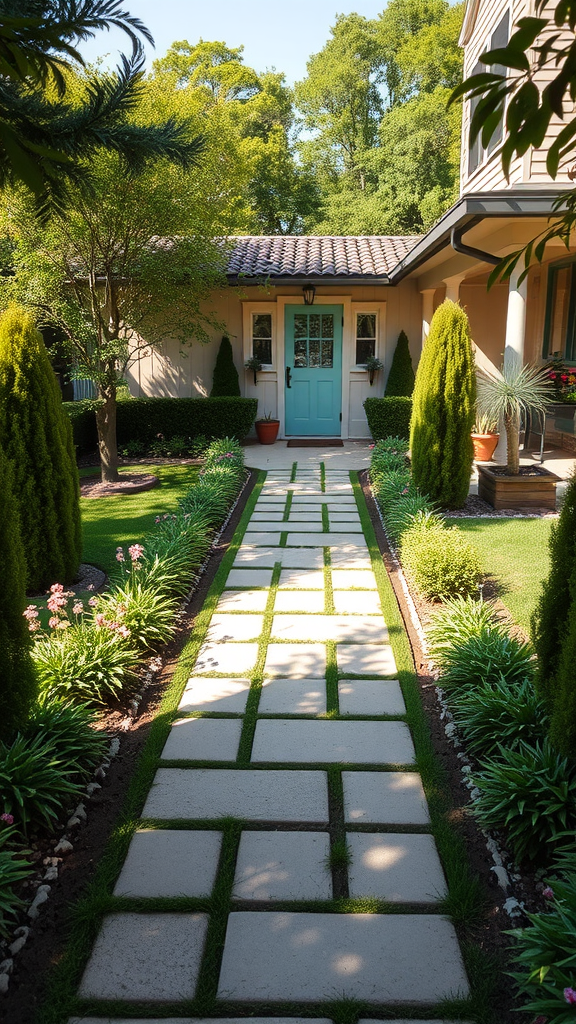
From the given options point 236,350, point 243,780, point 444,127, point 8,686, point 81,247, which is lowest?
point 243,780

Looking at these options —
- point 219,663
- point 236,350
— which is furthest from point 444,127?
point 219,663

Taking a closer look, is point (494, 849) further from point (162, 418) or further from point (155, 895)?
point (162, 418)

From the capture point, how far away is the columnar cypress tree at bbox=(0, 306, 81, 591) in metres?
5.16

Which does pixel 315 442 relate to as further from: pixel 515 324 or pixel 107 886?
pixel 107 886

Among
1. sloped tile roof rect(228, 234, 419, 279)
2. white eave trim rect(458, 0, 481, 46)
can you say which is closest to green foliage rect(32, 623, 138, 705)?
sloped tile roof rect(228, 234, 419, 279)

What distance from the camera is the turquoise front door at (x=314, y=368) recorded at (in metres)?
12.8

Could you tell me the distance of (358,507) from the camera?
26.5ft

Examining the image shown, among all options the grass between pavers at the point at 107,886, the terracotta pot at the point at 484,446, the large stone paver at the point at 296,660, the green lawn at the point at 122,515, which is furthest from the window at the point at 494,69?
the grass between pavers at the point at 107,886

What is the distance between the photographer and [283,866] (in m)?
2.60

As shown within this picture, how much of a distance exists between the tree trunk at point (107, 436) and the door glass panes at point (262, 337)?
4.00 meters

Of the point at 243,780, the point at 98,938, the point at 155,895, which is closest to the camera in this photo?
the point at 98,938

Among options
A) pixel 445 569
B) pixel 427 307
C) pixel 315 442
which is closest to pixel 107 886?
pixel 445 569

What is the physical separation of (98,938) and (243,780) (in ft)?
3.16

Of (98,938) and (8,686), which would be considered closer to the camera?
(98,938)
